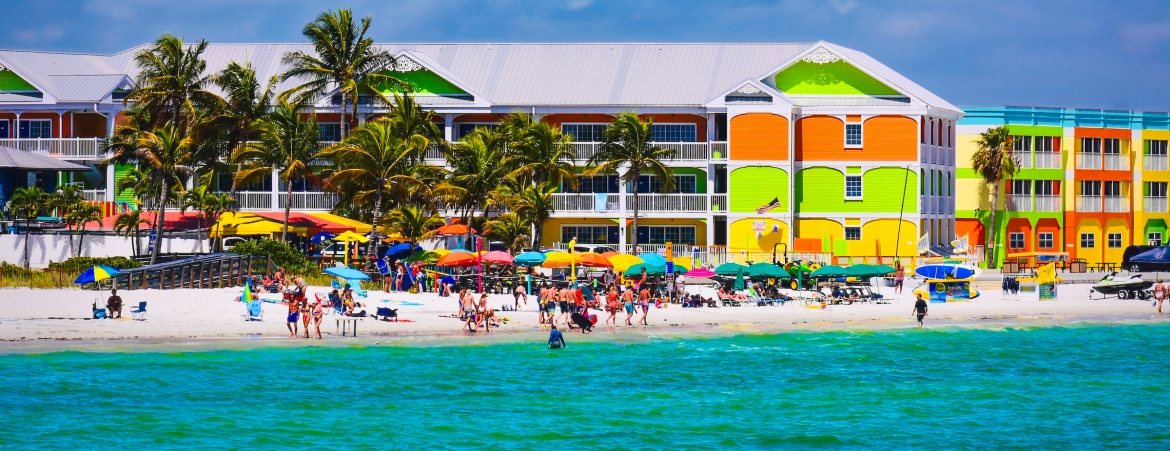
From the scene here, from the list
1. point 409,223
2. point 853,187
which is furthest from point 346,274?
point 853,187

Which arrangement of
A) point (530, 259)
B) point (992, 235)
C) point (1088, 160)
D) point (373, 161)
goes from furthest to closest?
1. point (1088, 160)
2. point (992, 235)
3. point (373, 161)
4. point (530, 259)

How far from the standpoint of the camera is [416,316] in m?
40.1

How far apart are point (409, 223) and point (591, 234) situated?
495 inches

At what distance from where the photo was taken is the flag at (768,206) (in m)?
56.8

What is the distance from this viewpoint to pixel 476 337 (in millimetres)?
37594

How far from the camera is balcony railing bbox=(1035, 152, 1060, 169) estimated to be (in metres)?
65.8

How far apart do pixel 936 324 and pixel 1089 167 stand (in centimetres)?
2755

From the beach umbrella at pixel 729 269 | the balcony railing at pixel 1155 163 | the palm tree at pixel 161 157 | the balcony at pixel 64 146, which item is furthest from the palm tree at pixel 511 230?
the balcony railing at pixel 1155 163

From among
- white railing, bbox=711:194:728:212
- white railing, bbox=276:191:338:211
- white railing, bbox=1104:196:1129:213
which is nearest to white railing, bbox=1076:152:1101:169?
white railing, bbox=1104:196:1129:213

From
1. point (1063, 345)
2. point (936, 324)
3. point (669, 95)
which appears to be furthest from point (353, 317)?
point (669, 95)

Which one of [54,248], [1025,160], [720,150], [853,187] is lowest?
[54,248]

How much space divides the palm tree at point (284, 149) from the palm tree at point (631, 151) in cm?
1041

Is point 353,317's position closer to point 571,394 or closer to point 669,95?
point 571,394

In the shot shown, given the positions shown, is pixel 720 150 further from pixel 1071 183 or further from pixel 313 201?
pixel 1071 183
